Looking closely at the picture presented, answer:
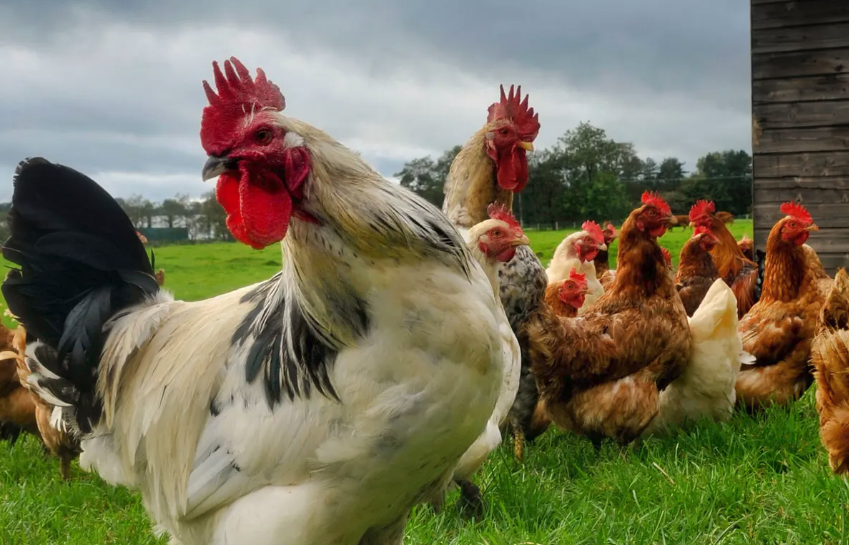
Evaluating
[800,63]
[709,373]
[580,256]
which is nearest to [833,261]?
[800,63]

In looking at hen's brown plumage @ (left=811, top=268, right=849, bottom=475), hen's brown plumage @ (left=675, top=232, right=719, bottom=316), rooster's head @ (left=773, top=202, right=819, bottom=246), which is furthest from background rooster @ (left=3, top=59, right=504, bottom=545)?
hen's brown plumage @ (left=675, top=232, right=719, bottom=316)

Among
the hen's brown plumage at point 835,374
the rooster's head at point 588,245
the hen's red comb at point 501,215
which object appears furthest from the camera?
the rooster's head at point 588,245

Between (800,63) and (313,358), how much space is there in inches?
282

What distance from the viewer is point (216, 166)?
180 centimetres

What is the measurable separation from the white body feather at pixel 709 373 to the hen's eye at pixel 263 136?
3739 mm

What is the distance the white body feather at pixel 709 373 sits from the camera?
4.55m

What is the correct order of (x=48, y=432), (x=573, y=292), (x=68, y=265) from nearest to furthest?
(x=68, y=265), (x=48, y=432), (x=573, y=292)

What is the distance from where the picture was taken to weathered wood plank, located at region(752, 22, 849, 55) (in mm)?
6918

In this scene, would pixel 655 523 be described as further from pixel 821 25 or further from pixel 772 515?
pixel 821 25

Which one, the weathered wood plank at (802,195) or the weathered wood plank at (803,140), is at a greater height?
the weathered wood plank at (803,140)

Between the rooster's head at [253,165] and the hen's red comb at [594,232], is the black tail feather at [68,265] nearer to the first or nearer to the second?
the rooster's head at [253,165]

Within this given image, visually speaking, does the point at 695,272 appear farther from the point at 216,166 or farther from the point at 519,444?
the point at 216,166

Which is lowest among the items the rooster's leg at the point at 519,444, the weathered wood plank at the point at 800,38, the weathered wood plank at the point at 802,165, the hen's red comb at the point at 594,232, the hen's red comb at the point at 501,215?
the rooster's leg at the point at 519,444

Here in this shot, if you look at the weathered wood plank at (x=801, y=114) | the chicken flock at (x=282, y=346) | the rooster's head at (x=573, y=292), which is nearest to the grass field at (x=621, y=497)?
the chicken flock at (x=282, y=346)
